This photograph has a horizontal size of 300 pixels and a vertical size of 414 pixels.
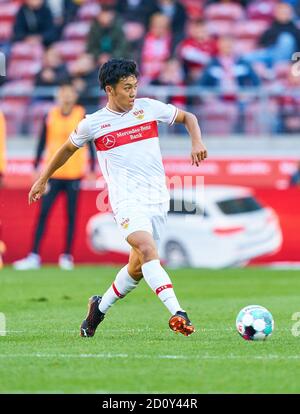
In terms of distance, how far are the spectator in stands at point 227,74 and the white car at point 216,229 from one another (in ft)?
9.29

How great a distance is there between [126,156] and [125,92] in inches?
20.5

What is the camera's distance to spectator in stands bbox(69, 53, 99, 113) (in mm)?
21312

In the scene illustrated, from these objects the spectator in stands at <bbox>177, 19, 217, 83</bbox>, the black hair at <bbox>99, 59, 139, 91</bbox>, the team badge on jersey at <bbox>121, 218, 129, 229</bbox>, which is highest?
the spectator in stands at <bbox>177, 19, 217, 83</bbox>

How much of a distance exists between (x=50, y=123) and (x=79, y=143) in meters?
8.57

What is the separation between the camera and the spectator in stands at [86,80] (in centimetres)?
2131

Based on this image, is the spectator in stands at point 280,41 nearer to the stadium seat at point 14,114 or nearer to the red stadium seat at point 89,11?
the stadium seat at point 14,114

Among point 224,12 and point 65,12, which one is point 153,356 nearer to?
point 224,12

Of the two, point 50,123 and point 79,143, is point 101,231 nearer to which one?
point 50,123

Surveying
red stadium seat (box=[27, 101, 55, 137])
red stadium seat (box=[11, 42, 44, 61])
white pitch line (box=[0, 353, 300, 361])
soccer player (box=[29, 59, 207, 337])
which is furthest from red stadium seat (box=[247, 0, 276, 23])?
white pitch line (box=[0, 353, 300, 361])

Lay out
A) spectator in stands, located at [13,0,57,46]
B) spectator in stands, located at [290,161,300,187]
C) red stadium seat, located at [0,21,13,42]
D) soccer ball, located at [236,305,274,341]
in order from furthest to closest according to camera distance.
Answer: red stadium seat, located at [0,21,13,42] < spectator in stands, located at [13,0,57,46] < spectator in stands, located at [290,161,300,187] < soccer ball, located at [236,305,274,341]

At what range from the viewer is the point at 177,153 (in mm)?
21172

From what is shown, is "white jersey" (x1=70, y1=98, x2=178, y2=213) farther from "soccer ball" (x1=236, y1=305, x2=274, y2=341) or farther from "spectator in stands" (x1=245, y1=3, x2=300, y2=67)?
"spectator in stands" (x1=245, y1=3, x2=300, y2=67)

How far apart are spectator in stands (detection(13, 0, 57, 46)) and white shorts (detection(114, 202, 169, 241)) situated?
1511 cm
